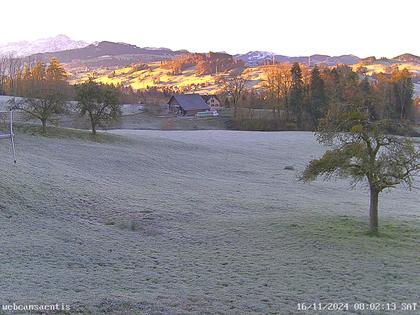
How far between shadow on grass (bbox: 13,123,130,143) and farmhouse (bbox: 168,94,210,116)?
179 feet

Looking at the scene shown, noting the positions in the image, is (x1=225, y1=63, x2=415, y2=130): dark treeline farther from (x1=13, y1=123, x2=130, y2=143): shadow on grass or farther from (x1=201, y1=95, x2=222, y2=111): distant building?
(x1=13, y1=123, x2=130, y2=143): shadow on grass

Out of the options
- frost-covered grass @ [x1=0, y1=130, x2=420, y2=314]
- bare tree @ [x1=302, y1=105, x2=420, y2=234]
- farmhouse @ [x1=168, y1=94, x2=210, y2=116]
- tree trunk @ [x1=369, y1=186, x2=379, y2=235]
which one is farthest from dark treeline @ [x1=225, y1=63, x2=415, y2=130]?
tree trunk @ [x1=369, y1=186, x2=379, y2=235]

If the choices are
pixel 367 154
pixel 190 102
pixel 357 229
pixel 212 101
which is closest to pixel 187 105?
pixel 190 102

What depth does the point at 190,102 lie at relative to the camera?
4370 inches

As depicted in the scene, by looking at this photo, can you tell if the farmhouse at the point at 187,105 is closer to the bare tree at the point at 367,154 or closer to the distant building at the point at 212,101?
the distant building at the point at 212,101

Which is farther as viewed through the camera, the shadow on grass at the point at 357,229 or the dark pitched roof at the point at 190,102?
the dark pitched roof at the point at 190,102

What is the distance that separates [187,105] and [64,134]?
6217 cm

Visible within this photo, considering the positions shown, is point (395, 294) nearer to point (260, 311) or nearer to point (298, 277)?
point (298, 277)

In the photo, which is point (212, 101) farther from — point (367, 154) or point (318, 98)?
point (367, 154)

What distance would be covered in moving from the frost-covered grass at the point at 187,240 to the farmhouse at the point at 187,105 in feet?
233

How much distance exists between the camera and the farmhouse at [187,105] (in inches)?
4267

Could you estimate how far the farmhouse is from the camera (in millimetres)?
108375

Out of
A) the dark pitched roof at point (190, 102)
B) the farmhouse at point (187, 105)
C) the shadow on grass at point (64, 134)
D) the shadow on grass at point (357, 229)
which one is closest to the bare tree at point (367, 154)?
the shadow on grass at point (357, 229)

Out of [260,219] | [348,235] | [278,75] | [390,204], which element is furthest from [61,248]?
[278,75]
